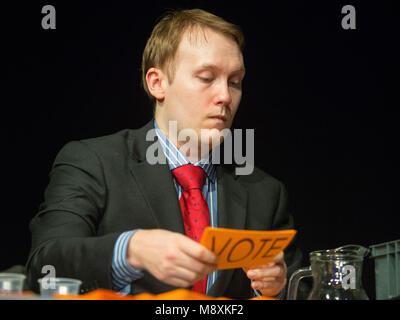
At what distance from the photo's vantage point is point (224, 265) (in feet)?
3.61

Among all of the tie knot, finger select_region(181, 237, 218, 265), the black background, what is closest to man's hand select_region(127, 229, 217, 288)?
finger select_region(181, 237, 218, 265)

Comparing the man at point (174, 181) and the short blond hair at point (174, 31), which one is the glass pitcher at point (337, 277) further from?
the short blond hair at point (174, 31)

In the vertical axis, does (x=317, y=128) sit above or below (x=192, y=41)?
below

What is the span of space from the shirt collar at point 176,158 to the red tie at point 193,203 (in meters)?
0.03

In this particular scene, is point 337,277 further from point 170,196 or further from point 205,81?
point 205,81

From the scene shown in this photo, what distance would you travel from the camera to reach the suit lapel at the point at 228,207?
1.76 m

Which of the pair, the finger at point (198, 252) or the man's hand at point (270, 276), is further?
the man's hand at point (270, 276)

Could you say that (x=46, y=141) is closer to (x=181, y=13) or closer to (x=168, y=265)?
(x=181, y=13)

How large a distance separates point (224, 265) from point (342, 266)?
0.30 meters

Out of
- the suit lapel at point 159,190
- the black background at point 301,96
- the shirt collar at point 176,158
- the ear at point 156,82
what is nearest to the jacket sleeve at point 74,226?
the suit lapel at point 159,190

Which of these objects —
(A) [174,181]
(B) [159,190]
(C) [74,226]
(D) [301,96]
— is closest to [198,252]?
(C) [74,226]

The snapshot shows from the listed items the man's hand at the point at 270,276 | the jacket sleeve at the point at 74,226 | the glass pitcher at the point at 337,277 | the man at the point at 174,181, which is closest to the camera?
the glass pitcher at the point at 337,277

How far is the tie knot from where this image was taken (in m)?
1.88
